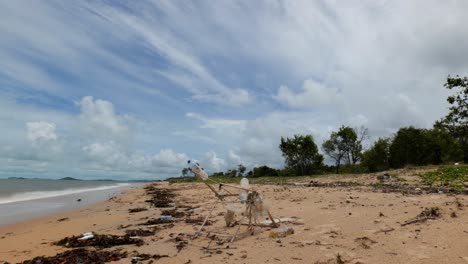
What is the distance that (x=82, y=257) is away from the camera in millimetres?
6562

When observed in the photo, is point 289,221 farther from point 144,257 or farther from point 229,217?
point 144,257

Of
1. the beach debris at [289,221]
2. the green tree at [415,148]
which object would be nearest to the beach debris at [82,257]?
the beach debris at [289,221]

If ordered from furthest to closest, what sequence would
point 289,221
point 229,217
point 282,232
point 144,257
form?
point 289,221, point 229,217, point 282,232, point 144,257

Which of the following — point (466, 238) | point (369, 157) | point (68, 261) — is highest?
point (369, 157)

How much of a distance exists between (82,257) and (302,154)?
5018 cm

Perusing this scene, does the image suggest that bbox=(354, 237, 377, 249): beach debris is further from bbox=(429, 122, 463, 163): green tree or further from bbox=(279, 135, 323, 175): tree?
bbox=(279, 135, 323, 175): tree

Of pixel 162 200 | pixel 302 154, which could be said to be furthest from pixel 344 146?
Answer: pixel 162 200

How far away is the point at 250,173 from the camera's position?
6794cm

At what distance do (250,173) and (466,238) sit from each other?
206 feet

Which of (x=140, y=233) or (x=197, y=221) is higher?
(x=197, y=221)

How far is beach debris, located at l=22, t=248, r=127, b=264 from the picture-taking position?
636 centimetres

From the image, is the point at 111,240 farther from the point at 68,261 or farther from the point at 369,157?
the point at 369,157

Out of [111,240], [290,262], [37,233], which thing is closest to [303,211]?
[290,262]

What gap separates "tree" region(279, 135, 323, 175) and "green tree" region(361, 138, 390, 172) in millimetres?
10104
